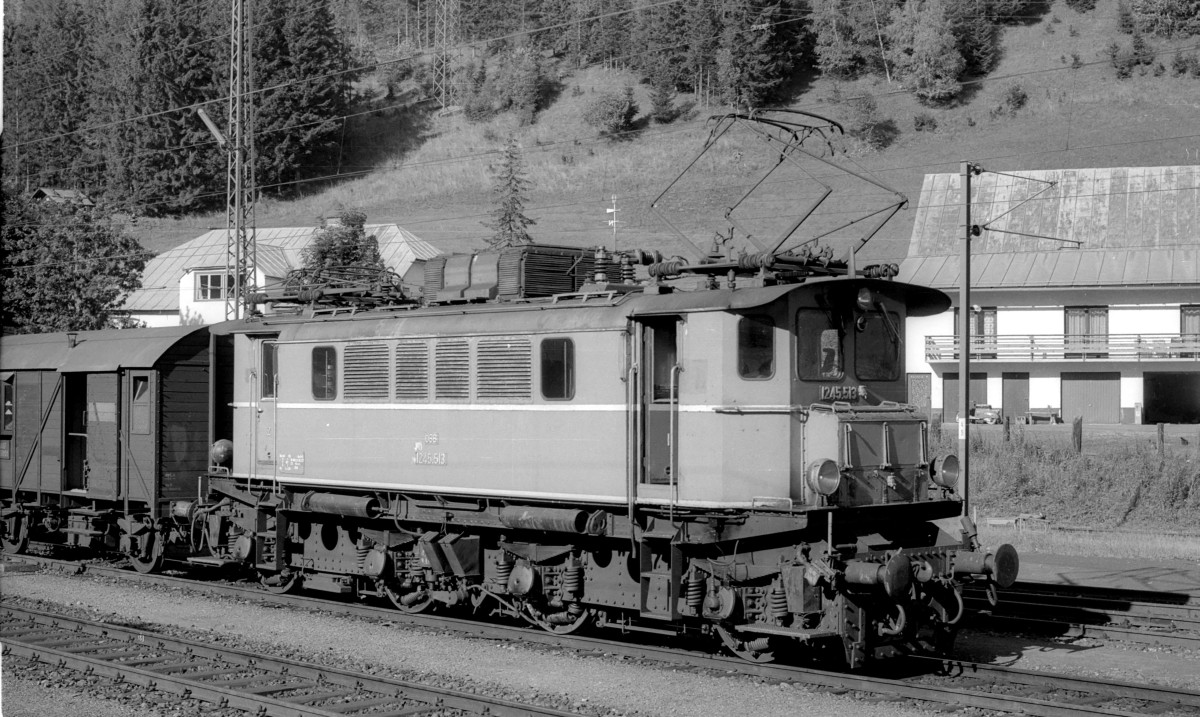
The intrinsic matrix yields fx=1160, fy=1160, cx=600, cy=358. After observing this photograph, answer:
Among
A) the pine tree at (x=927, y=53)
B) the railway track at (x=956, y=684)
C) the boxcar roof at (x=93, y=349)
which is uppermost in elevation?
the pine tree at (x=927, y=53)

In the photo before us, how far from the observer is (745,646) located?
12.4 m

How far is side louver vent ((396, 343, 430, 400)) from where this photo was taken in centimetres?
1462

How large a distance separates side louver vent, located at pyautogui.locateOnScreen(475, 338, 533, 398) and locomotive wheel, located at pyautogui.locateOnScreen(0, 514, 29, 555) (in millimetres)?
12664

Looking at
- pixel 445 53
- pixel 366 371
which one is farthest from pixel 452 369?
pixel 445 53

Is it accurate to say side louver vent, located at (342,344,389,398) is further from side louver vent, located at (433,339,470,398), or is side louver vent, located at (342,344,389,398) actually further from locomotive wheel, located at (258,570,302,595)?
locomotive wheel, located at (258,570,302,595)

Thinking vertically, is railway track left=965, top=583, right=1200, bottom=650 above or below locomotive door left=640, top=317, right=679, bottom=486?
below

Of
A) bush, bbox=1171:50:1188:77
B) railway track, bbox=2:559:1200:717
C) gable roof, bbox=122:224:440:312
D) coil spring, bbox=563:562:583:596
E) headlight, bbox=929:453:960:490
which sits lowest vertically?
railway track, bbox=2:559:1200:717

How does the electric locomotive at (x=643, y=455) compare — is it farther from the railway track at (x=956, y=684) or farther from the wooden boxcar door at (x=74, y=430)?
the wooden boxcar door at (x=74, y=430)

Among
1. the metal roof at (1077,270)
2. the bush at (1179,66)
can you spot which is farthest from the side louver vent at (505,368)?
the bush at (1179,66)

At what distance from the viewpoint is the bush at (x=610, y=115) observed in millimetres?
97375

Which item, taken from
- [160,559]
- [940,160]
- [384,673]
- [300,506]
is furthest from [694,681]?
[940,160]

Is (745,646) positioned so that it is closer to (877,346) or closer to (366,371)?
(877,346)

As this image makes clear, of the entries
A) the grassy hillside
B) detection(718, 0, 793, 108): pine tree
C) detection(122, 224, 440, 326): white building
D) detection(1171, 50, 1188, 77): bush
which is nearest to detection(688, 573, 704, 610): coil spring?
detection(122, 224, 440, 326): white building

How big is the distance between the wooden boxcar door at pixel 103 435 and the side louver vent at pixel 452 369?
7729 mm
